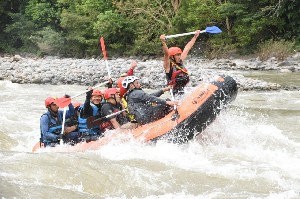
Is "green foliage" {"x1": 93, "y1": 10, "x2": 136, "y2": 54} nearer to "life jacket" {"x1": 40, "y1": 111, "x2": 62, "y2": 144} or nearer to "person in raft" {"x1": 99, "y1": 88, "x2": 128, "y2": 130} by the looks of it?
"person in raft" {"x1": 99, "y1": 88, "x2": 128, "y2": 130}

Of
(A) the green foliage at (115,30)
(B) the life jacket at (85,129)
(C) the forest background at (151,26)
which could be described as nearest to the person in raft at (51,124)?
(B) the life jacket at (85,129)

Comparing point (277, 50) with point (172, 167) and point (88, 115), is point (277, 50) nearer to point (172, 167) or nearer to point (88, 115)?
point (88, 115)

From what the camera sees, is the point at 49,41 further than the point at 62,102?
Yes

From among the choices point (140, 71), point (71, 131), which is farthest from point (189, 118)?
point (140, 71)

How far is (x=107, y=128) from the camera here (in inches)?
298

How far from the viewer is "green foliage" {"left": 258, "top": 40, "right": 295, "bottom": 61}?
19984 mm

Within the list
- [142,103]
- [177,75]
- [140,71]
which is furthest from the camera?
[140,71]

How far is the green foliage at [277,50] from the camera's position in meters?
Result: 20.0

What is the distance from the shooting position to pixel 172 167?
6.27m

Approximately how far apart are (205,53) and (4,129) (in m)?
15.3

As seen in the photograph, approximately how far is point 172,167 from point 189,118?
1.00 m

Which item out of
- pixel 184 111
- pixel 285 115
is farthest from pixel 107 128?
pixel 285 115

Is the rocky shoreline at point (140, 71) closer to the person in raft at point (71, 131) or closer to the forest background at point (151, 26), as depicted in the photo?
the forest background at point (151, 26)

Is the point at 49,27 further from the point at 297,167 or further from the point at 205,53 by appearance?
the point at 297,167
